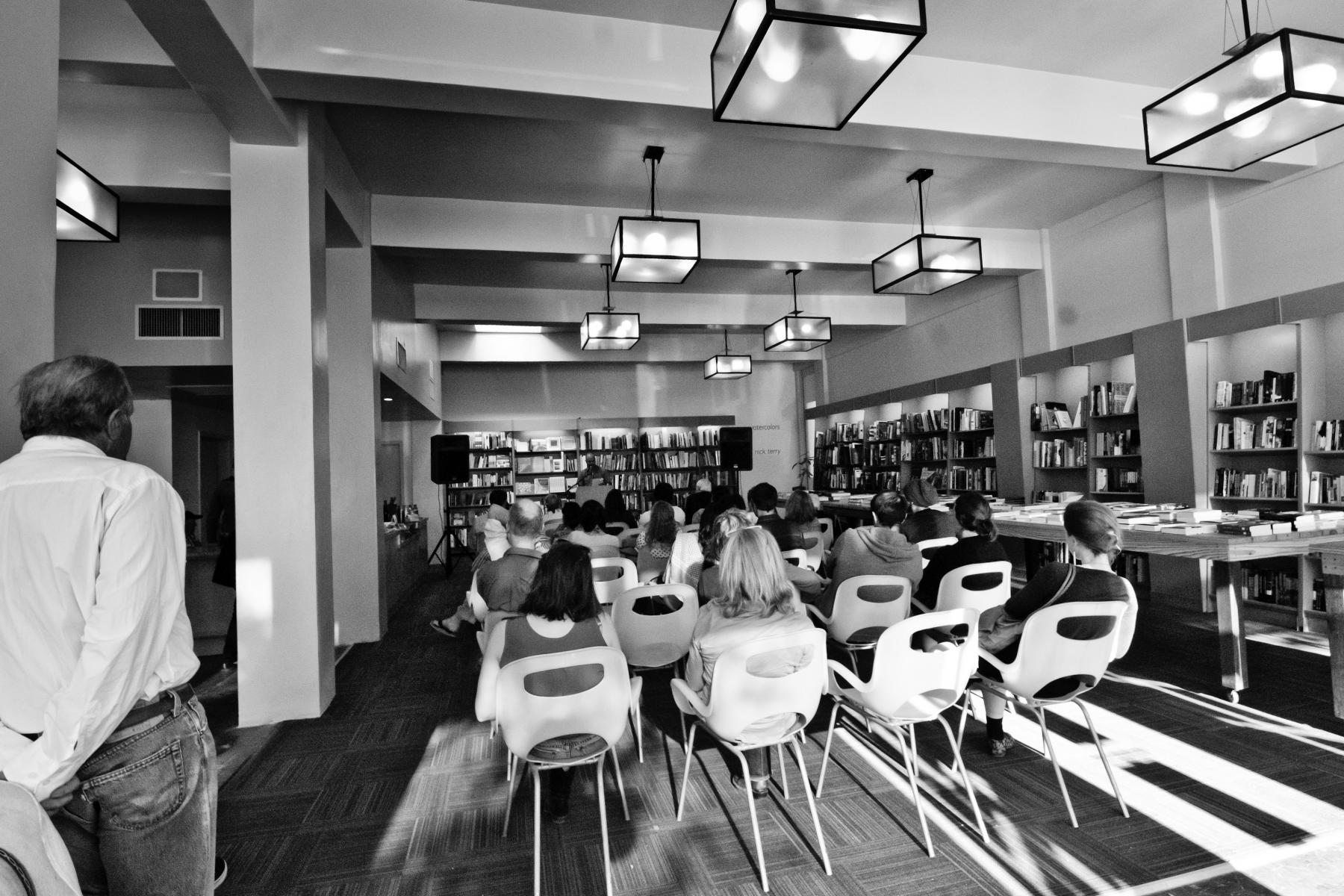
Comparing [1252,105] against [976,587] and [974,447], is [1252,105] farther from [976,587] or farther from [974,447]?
[974,447]

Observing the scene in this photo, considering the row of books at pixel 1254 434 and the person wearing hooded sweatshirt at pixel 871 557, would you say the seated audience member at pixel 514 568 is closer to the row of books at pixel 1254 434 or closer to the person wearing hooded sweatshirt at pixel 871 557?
the person wearing hooded sweatshirt at pixel 871 557

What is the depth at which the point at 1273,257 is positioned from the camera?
5.67 m

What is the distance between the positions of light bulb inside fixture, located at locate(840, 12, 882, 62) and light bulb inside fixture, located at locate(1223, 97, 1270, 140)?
2166mm

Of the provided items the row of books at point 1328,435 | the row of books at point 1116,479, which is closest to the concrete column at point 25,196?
the row of books at point 1328,435

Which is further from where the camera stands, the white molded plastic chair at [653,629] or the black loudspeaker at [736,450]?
the black loudspeaker at [736,450]

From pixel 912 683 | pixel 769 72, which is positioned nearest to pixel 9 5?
pixel 769 72

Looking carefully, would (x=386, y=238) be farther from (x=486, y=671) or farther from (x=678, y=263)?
(x=486, y=671)

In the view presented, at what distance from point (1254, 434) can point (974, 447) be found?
3.41 metres

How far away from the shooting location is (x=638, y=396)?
1267 centimetres

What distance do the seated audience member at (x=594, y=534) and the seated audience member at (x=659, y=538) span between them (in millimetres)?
301

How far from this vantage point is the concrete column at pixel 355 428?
19.4ft

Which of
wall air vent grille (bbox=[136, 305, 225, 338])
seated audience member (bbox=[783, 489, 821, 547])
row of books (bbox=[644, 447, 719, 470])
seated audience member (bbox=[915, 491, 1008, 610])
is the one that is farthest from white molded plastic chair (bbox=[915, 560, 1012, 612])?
row of books (bbox=[644, 447, 719, 470])

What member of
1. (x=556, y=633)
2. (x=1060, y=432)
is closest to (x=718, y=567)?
(x=556, y=633)

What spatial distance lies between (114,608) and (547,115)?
369 centimetres
